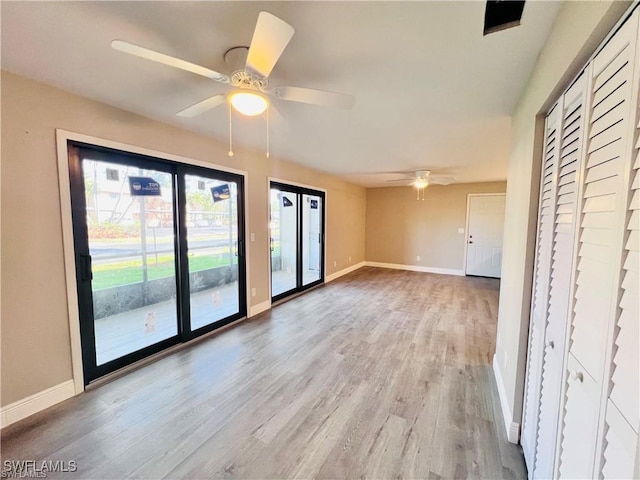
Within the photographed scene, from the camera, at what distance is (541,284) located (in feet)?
4.79

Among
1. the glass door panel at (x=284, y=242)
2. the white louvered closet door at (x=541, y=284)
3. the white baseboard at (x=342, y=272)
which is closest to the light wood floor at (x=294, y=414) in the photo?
the white louvered closet door at (x=541, y=284)

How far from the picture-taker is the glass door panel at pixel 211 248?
10.1 feet

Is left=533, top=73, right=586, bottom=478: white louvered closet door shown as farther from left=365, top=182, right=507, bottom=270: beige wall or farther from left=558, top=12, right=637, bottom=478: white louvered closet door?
left=365, top=182, right=507, bottom=270: beige wall

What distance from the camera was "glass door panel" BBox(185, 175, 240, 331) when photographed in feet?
10.1

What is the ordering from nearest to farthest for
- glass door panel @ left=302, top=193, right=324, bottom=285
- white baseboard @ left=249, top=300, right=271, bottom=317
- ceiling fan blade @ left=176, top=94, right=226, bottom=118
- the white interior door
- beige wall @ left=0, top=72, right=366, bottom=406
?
ceiling fan blade @ left=176, top=94, right=226, bottom=118 → beige wall @ left=0, top=72, right=366, bottom=406 → white baseboard @ left=249, top=300, right=271, bottom=317 → glass door panel @ left=302, top=193, right=324, bottom=285 → the white interior door

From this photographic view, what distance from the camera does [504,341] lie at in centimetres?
221

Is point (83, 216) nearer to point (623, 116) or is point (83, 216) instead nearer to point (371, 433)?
point (371, 433)

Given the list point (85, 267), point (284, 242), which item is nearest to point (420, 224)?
point (284, 242)

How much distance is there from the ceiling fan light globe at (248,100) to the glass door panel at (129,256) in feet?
5.20

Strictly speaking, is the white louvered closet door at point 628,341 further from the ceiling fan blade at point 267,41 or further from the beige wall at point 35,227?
the beige wall at point 35,227

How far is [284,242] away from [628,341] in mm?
4381

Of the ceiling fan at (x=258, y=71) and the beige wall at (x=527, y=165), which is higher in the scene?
the ceiling fan at (x=258, y=71)

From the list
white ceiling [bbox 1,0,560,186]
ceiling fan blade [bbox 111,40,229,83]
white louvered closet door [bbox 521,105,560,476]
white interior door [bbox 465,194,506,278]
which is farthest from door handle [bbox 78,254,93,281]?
white interior door [bbox 465,194,506,278]

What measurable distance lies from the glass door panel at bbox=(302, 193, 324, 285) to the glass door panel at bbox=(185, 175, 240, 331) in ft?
5.96
